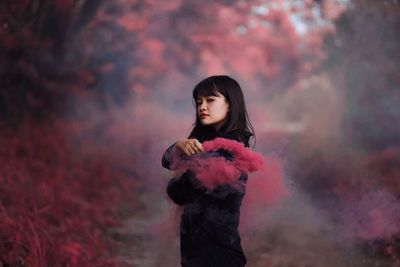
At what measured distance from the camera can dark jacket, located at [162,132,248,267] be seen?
2322mm

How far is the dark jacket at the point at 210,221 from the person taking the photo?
91.4 inches

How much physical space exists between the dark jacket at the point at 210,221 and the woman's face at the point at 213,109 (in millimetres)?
238

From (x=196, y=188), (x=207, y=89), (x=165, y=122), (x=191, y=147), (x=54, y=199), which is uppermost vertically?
(x=165, y=122)

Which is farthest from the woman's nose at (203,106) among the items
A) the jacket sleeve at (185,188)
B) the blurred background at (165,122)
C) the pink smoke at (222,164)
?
the blurred background at (165,122)

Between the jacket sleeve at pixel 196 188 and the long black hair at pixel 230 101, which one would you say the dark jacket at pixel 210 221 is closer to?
the jacket sleeve at pixel 196 188

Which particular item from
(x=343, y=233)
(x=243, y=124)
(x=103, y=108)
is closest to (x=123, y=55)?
(x=103, y=108)

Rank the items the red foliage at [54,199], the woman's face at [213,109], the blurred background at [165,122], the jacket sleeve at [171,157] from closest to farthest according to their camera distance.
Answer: the jacket sleeve at [171,157], the woman's face at [213,109], the red foliage at [54,199], the blurred background at [165,122]

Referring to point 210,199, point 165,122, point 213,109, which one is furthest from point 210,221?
point 165,122

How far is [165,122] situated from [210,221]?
809 cm

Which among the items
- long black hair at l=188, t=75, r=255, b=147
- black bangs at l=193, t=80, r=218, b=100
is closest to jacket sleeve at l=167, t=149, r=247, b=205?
long black hair at l=188, t=75, r=255, b=147

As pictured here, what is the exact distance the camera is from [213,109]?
97.6 inches

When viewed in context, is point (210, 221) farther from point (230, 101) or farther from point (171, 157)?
point (230, 101)

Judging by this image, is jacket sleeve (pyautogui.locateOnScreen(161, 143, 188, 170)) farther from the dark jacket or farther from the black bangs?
the black bangs

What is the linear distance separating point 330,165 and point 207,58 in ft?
16.1
